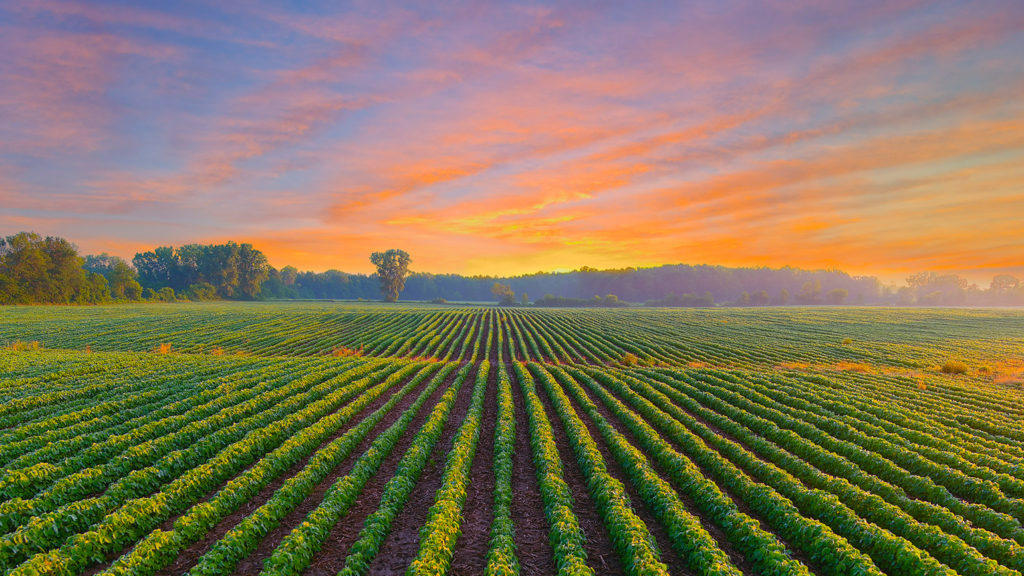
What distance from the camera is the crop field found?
798 cm

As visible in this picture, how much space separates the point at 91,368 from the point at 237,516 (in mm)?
21845

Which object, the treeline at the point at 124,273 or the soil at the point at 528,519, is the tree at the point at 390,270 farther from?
the soil at the point at 528,519

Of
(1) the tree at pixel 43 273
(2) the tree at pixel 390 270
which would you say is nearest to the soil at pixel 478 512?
(1) the tree at pixel 43 273

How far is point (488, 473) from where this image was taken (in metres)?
12.5

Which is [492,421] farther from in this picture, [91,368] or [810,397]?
[91,368]

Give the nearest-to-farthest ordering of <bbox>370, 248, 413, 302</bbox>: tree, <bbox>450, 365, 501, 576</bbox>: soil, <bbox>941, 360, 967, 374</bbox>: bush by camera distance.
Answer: <bbox>450, 365, 501, 576</bbox>: soil
<bbox>941, 360, 967, 374</bbox>: bush
<bbox>370, 248, 413, 302</bbox>: tree

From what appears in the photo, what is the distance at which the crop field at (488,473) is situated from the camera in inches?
314

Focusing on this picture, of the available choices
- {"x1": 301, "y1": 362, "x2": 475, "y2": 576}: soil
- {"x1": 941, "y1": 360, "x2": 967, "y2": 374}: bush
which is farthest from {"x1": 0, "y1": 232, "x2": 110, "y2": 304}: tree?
{"x1": 941, "y1": 360, "x2": 967, "y2": 374}: bush

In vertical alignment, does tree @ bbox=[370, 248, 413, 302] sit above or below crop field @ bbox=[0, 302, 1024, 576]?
above

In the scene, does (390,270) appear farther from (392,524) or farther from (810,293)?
(810,293)

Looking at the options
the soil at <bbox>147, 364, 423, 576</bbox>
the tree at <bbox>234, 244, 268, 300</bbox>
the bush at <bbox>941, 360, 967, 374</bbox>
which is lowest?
the bush at <bbox>941, 360, 967, 374</bbox>

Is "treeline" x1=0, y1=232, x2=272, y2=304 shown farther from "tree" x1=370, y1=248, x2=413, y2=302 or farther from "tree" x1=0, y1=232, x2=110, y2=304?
"tree" x1=370, y1=248, x2=413, y2=302

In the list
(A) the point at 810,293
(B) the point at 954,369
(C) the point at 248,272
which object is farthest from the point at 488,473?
(A) the point at 810,293

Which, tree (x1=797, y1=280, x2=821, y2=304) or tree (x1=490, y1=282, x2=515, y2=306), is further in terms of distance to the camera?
tree (x1=797, y1=280, x2=821, y2=304)
